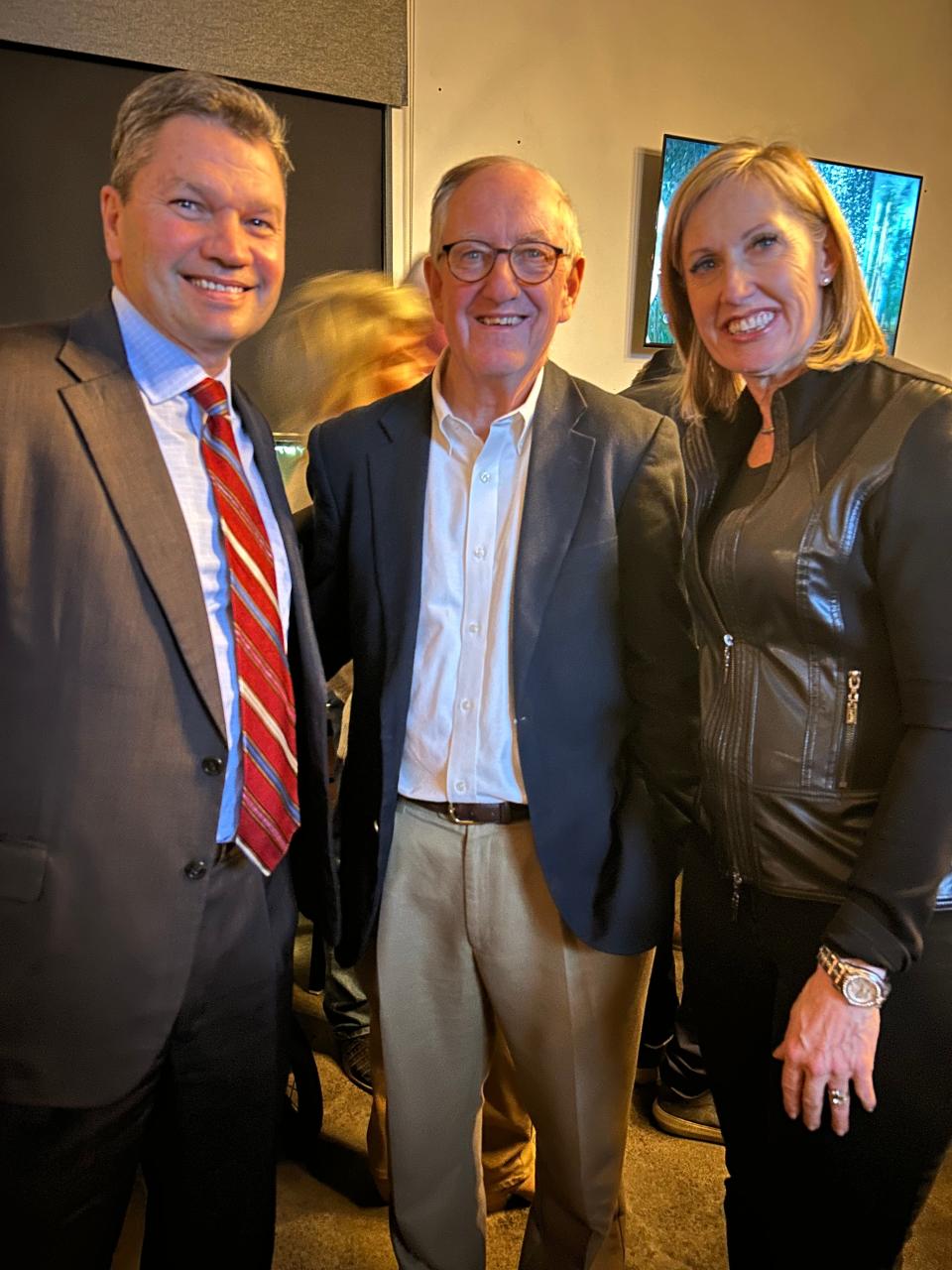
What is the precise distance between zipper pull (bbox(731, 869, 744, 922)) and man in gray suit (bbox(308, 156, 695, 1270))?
170mm

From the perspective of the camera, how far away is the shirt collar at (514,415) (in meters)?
1.50

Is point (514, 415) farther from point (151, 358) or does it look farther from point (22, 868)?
point (22, 868)

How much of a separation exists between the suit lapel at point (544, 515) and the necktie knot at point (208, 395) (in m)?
0.48

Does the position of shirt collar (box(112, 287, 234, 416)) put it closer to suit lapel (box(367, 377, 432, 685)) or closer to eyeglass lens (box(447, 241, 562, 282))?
suit lapel (box(367, 377, 432, 685))

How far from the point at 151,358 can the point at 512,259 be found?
58 centimetres

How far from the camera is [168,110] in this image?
4.14 ft

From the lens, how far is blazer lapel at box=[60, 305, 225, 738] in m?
1.18

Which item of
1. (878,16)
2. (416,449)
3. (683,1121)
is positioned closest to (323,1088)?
(683,1121)

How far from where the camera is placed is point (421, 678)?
4.96 feet

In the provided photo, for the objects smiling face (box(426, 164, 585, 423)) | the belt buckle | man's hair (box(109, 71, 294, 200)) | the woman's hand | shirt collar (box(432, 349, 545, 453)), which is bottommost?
the woman's hand

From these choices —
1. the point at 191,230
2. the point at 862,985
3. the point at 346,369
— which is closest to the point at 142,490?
the point at 191,230

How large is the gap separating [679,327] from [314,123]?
217 centimetres

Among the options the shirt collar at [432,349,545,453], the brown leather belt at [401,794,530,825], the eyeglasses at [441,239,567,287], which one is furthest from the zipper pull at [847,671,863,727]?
the eyeglasses at [441,239,567,287]

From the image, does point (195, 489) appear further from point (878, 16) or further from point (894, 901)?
point (878, 16)
